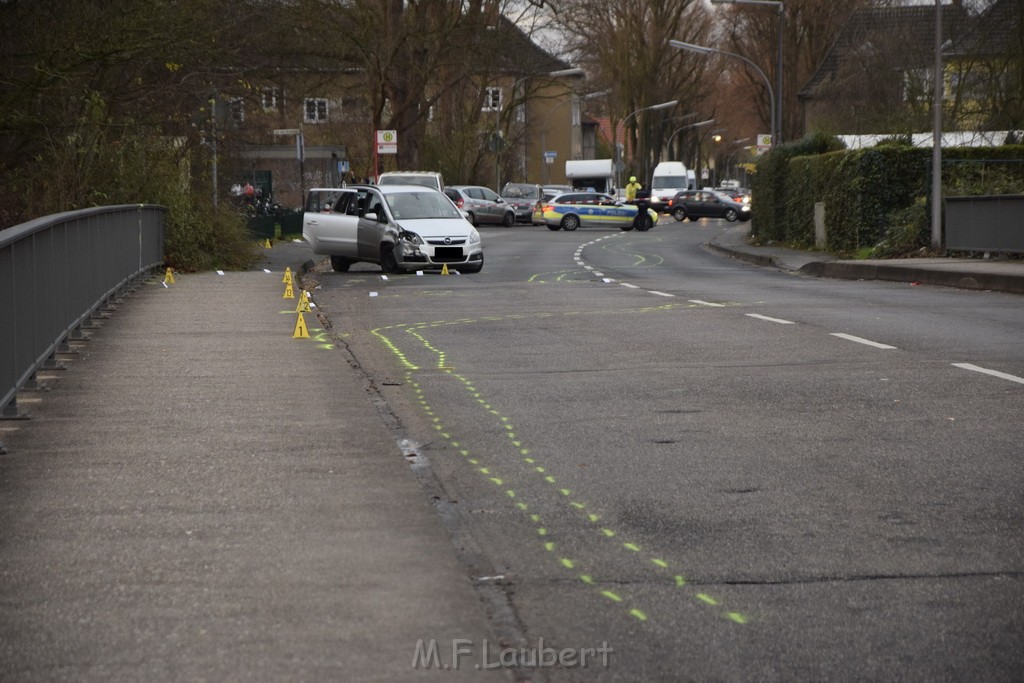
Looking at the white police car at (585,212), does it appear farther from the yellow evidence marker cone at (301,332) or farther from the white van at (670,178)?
the yellow evidence marker cone at (301,332)

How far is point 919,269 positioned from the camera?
930 inches

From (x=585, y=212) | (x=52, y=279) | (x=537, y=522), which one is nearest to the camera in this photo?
(x=537, y=522)

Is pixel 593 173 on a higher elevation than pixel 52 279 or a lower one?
higher

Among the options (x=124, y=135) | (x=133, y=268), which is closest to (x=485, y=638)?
(x=133, y=268)

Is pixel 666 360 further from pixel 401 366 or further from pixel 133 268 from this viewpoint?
pixel 133 268

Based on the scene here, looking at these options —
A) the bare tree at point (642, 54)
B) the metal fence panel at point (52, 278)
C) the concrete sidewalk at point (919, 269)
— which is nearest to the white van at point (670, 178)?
the bare tree at point (642, 54)

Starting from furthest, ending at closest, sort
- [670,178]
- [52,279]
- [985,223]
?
1. [670,178]
2. [985,223]
3. [52,279]

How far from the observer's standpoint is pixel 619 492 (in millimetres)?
6812

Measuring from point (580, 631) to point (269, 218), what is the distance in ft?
123

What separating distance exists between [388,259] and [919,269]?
9.15 m

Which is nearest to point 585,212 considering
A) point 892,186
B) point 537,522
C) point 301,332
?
point 892,186

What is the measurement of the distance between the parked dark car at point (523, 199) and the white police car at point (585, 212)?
3.69m

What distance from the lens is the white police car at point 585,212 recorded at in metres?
55.2

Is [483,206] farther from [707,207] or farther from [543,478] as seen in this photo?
[543,478]
